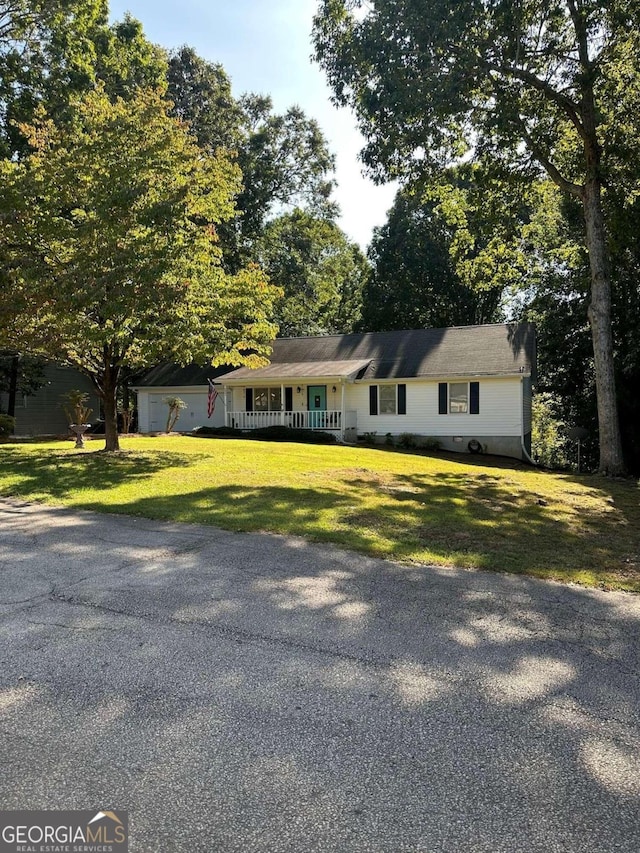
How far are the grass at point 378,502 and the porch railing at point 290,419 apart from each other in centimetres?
703

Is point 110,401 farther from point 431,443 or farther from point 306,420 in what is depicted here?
point 431,443

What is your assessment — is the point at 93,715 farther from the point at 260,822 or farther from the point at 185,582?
the point at 185,582

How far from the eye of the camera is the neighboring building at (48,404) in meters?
27.2

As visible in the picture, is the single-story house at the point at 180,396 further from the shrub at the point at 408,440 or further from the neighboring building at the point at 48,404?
the shrub at the point at 408,440

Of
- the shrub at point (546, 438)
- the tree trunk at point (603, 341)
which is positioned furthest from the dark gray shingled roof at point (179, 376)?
the shrub at point (546, 438)

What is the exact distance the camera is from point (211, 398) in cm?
2381

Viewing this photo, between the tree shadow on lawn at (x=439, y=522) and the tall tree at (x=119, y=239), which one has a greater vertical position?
the tall tree at (x=119, y=239)

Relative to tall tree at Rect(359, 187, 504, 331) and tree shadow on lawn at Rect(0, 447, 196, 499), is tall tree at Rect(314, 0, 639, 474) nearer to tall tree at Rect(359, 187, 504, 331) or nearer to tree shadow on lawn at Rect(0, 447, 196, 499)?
tree shadow on lawn at Rect(0, 447, 196, 499)

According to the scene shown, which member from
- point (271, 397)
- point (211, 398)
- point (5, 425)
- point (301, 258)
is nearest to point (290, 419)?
point (271, 397)

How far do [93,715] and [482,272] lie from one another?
2029 centimetres

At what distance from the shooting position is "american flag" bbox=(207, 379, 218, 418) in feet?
77.9

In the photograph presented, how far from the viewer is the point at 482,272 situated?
20391mm

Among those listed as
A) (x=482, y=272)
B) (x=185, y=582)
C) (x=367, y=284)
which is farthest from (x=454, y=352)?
(x=185, y=582)

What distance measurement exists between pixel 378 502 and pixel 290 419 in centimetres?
1426
